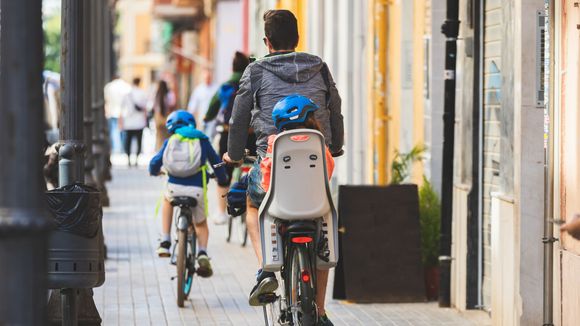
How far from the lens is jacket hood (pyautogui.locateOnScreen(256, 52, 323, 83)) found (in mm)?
9047

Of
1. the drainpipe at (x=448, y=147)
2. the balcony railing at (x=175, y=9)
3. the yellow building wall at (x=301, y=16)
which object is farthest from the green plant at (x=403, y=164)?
the balcony railing at (x=175, y=9)

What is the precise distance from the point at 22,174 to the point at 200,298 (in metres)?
7.85

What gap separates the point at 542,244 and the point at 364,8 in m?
8.22

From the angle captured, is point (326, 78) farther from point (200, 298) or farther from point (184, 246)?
point (200, 298)

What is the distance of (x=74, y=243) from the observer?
8.23 metres

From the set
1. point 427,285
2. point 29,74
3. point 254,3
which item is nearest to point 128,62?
point 254,3

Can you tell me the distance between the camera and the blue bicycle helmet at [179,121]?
12453 millimetres

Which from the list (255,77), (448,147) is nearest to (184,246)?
(448,147)

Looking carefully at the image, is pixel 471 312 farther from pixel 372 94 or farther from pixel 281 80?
pixel 372 94

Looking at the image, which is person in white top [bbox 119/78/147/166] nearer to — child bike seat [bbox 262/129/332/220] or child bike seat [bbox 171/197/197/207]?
child bike seat [bbox 171/197/197/207]

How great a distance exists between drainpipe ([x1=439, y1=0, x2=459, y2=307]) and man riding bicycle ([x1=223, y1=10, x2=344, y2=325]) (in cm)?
240

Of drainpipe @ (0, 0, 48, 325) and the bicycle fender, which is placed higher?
drainpipe @ (0, 0, 48, 325)

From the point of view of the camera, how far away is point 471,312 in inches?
451

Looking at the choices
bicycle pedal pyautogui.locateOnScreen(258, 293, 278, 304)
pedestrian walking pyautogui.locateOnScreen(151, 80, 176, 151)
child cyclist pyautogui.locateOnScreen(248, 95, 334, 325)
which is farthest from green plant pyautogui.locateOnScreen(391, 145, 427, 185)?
pedestrian walking pyautogui.locateOnScreen(151, 80, 176, 151)
